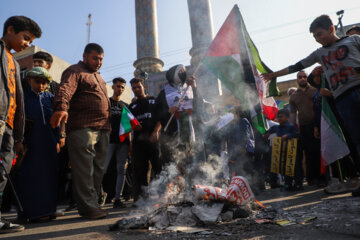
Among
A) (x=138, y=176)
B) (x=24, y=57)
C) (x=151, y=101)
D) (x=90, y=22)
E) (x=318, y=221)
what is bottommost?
(x=318, y=221)

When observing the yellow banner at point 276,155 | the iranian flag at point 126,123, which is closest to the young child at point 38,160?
the iranian flag at point 126,123

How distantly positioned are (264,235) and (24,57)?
19742 mm

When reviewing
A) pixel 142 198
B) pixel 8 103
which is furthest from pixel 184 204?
pixel 8 103

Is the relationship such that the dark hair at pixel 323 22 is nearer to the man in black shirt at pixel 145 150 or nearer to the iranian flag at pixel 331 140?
the iranian flag at pixel 331 140

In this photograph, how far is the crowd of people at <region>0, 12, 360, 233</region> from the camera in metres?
2.56

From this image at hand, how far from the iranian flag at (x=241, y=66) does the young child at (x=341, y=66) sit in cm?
39

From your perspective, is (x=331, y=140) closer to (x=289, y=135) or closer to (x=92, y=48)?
(x=289, y=135)

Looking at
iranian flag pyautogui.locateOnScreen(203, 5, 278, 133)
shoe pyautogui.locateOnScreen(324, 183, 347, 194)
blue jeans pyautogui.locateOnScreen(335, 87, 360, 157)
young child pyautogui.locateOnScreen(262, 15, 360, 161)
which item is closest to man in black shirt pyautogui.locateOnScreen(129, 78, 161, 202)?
iranian flag pyautogui.locateOnScreen(203, 5, 278, 133)

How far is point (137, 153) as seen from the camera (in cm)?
389

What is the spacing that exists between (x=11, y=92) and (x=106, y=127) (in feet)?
3.66

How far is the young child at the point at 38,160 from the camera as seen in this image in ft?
9.62

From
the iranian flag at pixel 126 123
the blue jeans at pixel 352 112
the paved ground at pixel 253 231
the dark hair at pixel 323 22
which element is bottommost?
the paved ground at pixel 253 231

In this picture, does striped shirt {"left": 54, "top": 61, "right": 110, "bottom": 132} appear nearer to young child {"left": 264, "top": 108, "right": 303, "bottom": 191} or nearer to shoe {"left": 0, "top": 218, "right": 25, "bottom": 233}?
shoe {"left": 0, "top": 218, "right": 25, "bottom": 233}

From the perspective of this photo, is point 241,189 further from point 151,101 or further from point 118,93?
point 118,93
